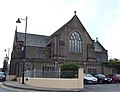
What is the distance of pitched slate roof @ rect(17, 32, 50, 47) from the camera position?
54.5 meters

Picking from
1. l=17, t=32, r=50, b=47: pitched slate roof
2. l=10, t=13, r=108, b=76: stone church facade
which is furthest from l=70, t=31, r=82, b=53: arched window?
l=17, t=32, r=50, b=47: pitched slate roof

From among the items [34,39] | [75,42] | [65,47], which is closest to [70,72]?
[65,47]

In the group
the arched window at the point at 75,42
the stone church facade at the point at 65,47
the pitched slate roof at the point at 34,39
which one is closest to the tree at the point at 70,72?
the stone church facade at the point at 65,47

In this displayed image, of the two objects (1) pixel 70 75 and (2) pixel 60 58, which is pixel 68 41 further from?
(1) pixel 70 75

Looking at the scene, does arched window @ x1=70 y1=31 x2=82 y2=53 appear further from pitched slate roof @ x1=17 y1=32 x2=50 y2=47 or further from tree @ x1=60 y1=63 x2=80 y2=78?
tree @ x1=60 y1=63 x2=80 y2=78

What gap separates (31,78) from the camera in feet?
94.7

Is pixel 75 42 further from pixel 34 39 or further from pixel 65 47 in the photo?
pixel 34 39

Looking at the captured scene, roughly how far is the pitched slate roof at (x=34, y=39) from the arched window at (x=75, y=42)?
21.1 feet

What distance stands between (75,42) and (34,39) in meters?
9.82

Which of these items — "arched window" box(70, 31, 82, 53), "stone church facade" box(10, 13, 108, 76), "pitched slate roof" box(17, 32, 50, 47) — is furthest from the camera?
"arched window" box(70, 31, 82, 53)

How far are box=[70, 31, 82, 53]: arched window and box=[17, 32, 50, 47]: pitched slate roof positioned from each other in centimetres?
644

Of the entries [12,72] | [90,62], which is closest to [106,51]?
[90,62]

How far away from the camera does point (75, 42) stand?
55.3m

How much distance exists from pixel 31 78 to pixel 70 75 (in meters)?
5.56
